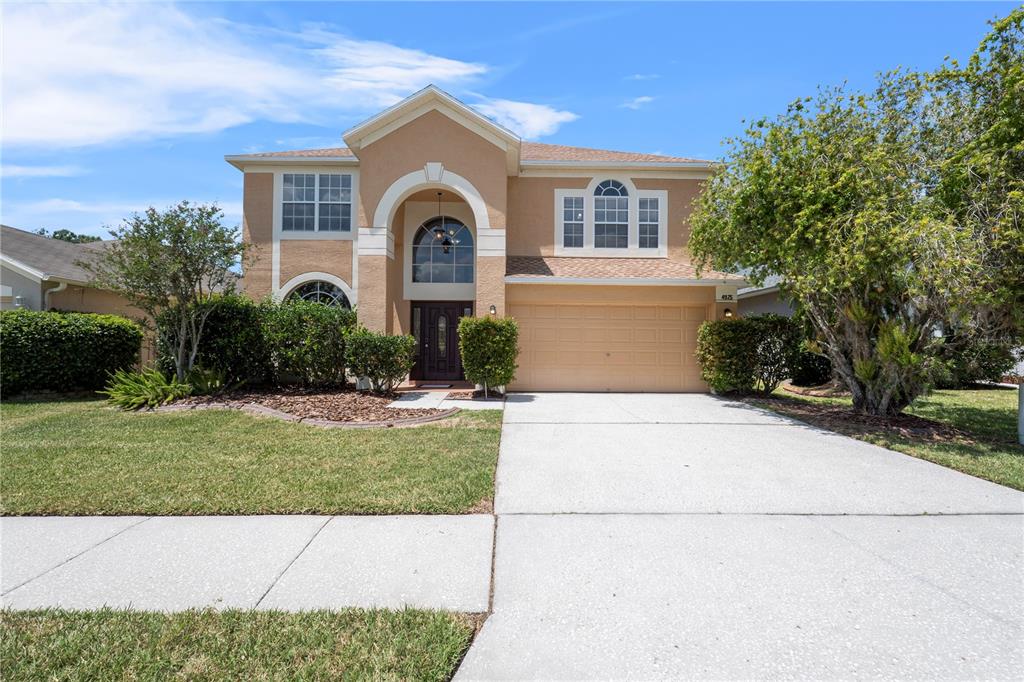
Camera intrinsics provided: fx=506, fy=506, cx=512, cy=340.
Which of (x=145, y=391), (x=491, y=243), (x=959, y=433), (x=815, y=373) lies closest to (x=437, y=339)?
(x=491, y=243)

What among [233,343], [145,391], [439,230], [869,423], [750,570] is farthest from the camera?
[439,230]

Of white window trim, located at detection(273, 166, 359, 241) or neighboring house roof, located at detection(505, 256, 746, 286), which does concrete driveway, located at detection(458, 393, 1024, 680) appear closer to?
neighboring house roof, located at detection(505, 256, 746, 286)

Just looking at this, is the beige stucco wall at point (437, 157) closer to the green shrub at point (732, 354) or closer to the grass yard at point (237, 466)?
the green shrub at point (732, 354)

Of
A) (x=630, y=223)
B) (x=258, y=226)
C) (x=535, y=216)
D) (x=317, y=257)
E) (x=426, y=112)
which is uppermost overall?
(x=426, y=112)

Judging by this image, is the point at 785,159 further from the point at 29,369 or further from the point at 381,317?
the point at 29,369

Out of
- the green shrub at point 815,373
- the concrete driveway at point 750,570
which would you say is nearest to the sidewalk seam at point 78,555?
the concrete driveway at point 750,570

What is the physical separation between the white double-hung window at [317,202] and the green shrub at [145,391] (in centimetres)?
560

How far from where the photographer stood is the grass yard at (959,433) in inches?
253

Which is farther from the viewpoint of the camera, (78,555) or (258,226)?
(258,226)

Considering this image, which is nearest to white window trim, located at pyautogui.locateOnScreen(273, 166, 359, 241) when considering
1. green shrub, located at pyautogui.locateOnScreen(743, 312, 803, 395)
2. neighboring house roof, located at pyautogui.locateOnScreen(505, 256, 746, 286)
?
neighboring house roof, located at pyautogui.locateOnScreen(505, 256, 746, 286)

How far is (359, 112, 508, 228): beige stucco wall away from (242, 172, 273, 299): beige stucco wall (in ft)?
10.6

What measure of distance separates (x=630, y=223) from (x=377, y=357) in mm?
8249

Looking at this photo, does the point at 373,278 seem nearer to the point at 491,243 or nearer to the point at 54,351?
the point at 491,243

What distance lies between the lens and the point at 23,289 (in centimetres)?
1430
